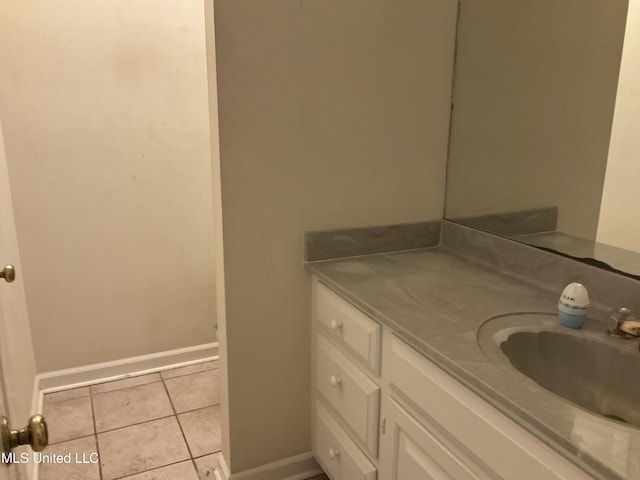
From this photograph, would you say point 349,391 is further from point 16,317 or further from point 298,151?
point 16,317

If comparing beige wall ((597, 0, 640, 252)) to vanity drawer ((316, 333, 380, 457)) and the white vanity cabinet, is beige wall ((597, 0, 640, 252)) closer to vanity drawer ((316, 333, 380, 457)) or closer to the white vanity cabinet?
the white vanity cabinet

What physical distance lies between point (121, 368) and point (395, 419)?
5.83 ft

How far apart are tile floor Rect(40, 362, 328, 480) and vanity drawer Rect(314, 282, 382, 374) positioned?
0.67 meters

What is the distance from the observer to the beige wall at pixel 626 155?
1.32 m

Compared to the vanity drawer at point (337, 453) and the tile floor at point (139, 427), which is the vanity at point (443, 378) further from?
the tile floor at point (139, 427)

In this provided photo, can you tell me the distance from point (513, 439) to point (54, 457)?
185cm

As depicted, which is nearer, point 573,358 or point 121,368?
point 573,358

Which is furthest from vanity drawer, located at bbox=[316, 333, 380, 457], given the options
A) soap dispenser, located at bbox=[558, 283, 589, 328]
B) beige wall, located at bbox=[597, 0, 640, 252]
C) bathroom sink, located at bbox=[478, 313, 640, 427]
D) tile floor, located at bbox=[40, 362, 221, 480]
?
beige wall, located at bbox=[597, 0, 640, 252]

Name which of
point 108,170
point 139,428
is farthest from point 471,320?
point 108,170

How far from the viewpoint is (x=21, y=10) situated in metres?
2.12

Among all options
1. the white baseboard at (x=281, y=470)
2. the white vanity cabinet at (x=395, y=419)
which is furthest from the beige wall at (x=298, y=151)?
the white vanity cabinet at (x=395, y=419)

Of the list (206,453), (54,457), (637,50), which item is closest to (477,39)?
(637,50)

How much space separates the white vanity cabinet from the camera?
965 millimetres

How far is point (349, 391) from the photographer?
156 cm
